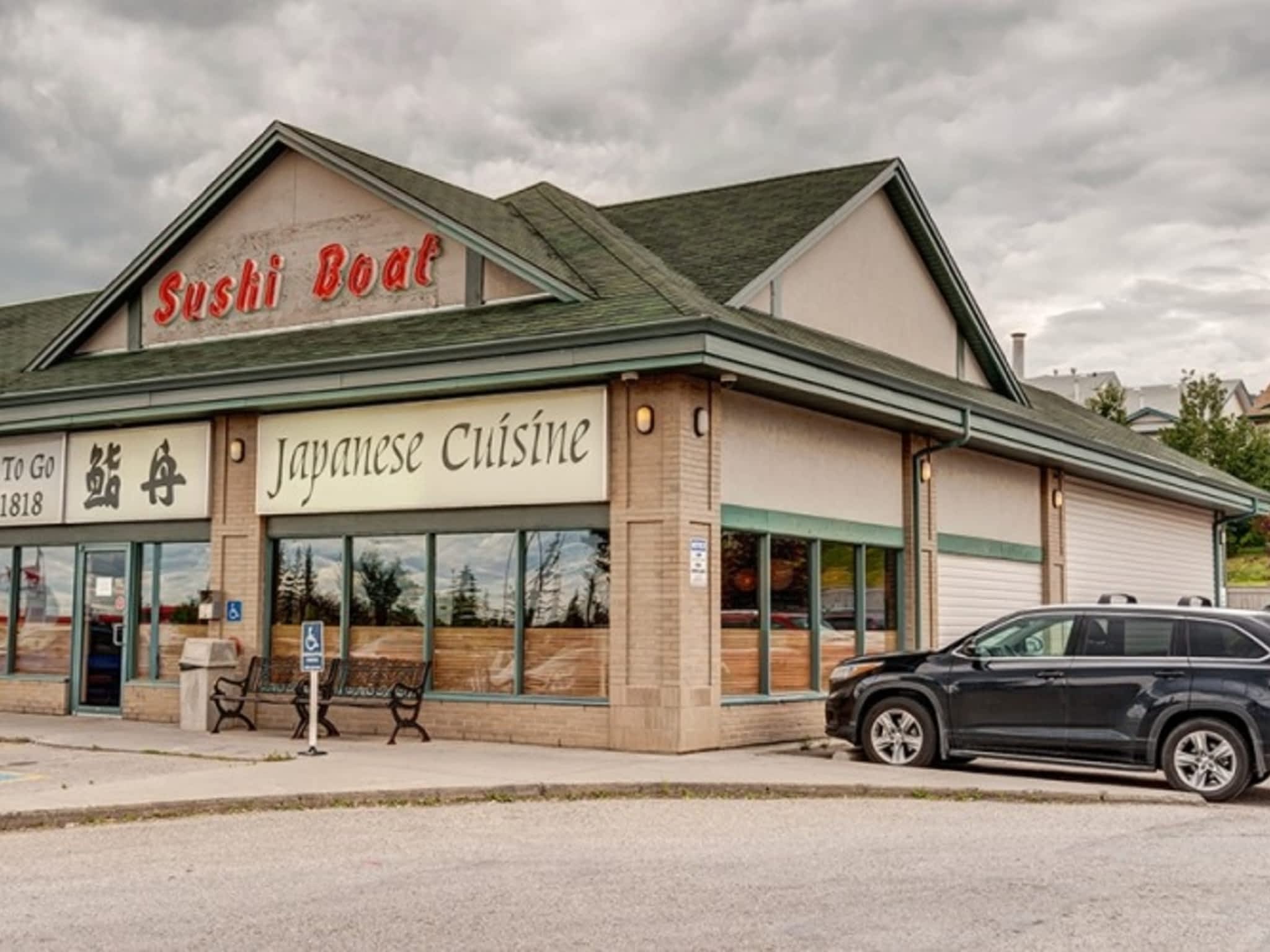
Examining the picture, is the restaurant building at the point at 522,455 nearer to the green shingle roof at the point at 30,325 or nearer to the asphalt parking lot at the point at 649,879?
the green shingle roof at the point at 30,325

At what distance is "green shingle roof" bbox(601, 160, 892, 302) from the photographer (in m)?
19.3

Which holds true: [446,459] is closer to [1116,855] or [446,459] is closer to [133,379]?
[133,379]

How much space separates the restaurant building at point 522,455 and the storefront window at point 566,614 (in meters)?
0.03

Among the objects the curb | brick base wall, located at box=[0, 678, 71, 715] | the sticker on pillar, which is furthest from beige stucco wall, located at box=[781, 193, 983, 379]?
brick base wall, located at box=[0, 678, 71, 715]

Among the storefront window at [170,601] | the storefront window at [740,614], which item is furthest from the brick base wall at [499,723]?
the storefront window at [170,601]

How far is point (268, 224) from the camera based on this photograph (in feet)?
66.2

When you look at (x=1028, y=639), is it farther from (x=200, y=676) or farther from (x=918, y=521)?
(x=200, y=676)

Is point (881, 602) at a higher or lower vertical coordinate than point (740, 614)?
higher

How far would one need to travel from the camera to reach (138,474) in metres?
20.0

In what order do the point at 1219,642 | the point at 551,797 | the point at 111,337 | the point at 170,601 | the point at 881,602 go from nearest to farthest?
1. the point at 551,797
2. the point at 1219,642
3. the point at 170,601
4. the point at 881,602
5. the point at 111,337

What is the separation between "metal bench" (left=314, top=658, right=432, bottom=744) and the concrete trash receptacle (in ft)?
4.54

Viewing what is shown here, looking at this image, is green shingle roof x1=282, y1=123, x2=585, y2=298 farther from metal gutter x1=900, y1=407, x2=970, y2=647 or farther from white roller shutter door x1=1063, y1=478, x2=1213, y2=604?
white roller shutter door x1=1063, y1=478, x2=1213, y2=604

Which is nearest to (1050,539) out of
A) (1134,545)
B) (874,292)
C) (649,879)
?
(1134,545)

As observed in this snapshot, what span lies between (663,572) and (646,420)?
1.56 meters
